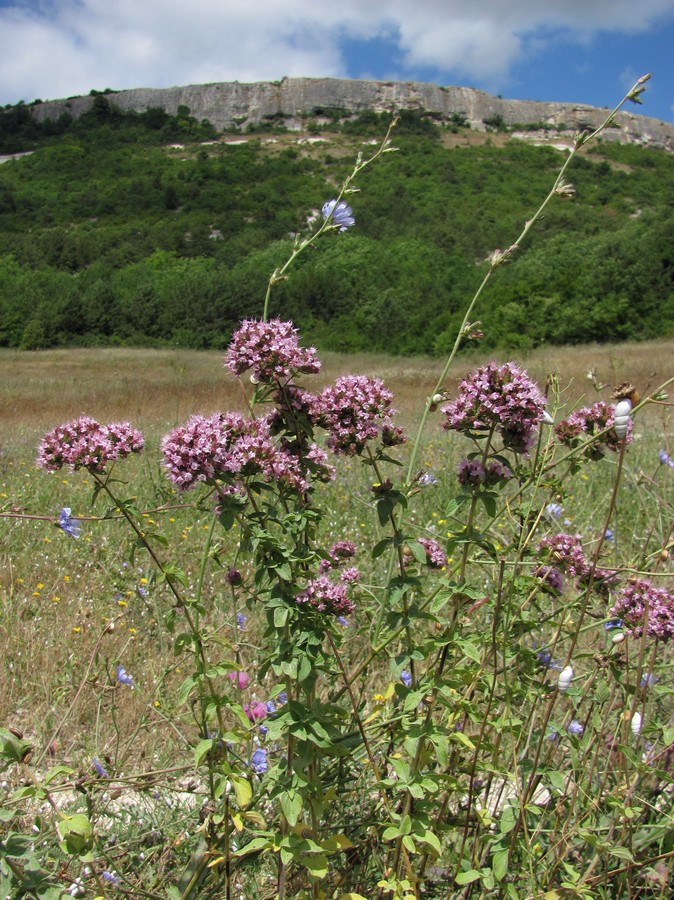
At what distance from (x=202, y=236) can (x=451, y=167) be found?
3125 centimetres

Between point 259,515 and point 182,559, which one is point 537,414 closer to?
point 259,515

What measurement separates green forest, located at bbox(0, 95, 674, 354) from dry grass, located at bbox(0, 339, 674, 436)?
822 centimetres

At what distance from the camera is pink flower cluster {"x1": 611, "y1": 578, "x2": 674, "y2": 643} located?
1.71 m

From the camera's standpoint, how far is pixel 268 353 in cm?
145

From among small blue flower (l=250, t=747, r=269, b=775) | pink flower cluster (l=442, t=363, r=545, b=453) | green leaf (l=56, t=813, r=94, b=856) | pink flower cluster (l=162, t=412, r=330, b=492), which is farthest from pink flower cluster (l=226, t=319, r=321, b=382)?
small blue flower (l=250, t=747, r=269, b=775)

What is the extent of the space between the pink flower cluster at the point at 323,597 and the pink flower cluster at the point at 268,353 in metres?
0.43

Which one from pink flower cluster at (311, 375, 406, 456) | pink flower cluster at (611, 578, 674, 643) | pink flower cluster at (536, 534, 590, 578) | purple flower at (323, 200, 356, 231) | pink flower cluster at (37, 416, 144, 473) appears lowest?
pink flower cluster at (611, 578, 674, 643)

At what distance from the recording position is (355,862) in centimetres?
179

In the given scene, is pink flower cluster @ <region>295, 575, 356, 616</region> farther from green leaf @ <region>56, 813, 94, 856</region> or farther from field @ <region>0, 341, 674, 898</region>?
green leaf @ <region>56, 813, 94, 856</region>

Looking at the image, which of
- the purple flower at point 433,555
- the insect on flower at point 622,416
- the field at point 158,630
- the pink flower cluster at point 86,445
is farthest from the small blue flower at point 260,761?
the insect on flower at point 622,416

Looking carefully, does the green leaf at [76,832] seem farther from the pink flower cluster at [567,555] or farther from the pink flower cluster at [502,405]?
the pink flower cluster at [567,555]

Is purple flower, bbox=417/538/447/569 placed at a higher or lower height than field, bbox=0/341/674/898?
higher

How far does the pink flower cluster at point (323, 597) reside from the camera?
1452 millimetres

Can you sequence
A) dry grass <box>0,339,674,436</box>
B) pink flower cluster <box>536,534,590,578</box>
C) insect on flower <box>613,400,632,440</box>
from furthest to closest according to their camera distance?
dry grass <box>0,339,674,436</box> → pink flower cluster <box>536,534,590,578</box> → insect on flower <box>613,400,632,440</box>
